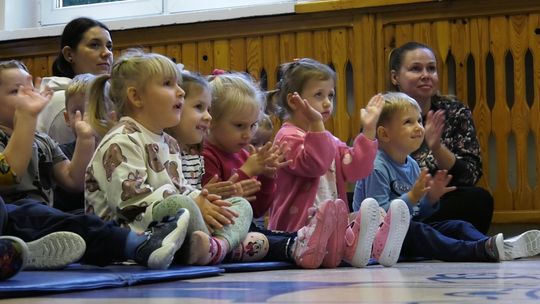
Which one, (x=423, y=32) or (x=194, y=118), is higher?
(x=423, y=32)

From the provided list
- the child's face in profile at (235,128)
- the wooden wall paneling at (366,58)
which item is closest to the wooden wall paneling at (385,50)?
the wooden wall paneling at (366,58)

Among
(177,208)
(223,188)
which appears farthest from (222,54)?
(177,208)

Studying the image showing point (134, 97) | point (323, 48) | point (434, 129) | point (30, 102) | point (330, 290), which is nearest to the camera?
point (330, 290)

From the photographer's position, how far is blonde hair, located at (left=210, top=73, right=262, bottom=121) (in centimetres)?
233

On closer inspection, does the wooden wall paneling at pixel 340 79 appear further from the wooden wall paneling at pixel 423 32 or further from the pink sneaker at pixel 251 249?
the pink sneaker at pixel 251 249

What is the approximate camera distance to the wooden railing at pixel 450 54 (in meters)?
3.17

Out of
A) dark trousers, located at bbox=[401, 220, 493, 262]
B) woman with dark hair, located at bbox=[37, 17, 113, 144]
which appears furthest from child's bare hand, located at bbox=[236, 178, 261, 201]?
woman with dark hair, located at bbox=[37, 17, 113, 144]

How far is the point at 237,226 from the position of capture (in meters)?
2.04

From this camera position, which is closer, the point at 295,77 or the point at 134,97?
the point at 134,97

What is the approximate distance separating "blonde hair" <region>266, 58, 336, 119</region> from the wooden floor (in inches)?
37.1

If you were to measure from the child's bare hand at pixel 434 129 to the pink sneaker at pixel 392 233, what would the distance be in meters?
0.68

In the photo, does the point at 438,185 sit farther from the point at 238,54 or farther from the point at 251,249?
the point at 238,54

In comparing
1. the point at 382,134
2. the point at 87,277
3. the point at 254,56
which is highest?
the point at 254,56

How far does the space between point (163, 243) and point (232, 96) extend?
750mm
